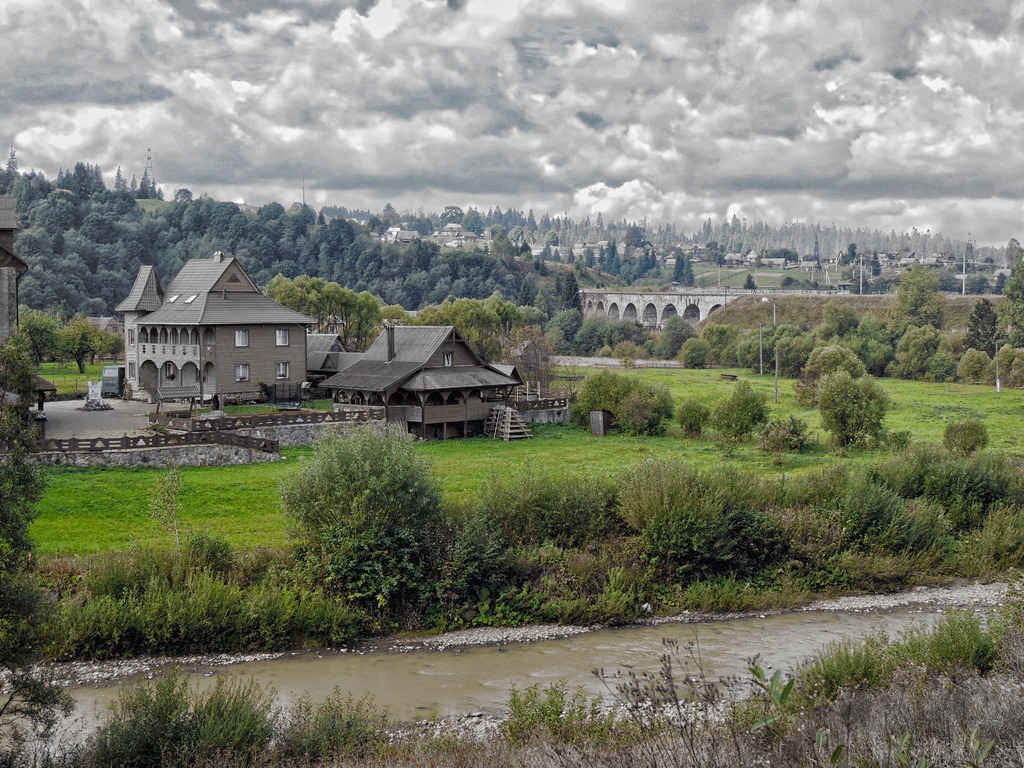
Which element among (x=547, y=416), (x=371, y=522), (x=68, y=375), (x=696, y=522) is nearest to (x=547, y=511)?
(x=696, y=522)

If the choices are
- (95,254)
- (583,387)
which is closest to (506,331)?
(583,387)

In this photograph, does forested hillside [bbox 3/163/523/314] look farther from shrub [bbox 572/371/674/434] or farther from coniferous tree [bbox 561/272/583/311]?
shrub [bbox 572/371/674/434]

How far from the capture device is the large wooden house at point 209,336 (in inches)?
1800

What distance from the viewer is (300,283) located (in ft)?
225

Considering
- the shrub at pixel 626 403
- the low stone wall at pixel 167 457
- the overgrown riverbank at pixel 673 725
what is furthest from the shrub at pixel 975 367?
the overgrown riverbank at pixel 673 725

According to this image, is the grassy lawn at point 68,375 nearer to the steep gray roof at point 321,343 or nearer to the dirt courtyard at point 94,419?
the dirt courtyard at point 94,419

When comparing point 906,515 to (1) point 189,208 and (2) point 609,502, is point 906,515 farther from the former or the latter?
(1) point 189,208

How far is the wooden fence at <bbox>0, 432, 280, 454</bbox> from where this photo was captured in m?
29.9

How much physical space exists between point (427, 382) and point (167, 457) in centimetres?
1260

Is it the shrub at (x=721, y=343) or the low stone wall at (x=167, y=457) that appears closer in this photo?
the low stone wall at (x=167, y=457)

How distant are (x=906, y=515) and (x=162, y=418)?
2869cm

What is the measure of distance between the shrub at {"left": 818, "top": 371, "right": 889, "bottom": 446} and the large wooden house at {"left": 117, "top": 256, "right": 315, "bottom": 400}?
26.6 m

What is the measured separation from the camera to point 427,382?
40406mm

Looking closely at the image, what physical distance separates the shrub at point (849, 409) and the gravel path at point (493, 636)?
54.4ft
